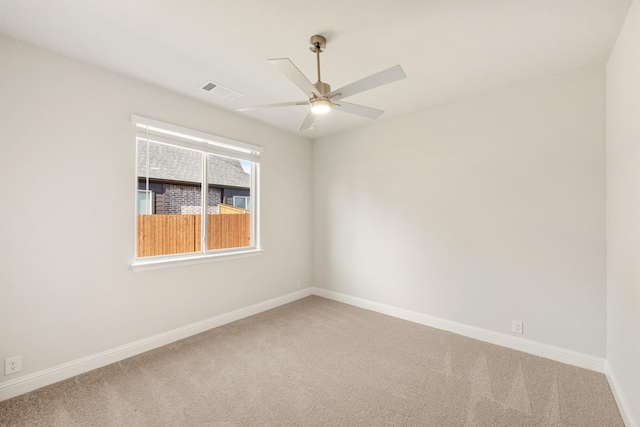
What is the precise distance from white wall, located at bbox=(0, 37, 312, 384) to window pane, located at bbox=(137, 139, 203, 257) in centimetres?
18

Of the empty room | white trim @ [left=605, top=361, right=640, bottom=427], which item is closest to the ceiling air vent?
the empty room

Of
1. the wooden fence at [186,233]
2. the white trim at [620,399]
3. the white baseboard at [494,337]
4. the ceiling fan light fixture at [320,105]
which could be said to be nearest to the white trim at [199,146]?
the wooden fence at [186,233]

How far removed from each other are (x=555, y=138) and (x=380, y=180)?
1.88 meters

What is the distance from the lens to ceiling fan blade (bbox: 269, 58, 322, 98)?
159 centimetres

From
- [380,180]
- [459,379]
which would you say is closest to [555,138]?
[380,180]

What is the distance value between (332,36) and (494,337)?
3271 mm

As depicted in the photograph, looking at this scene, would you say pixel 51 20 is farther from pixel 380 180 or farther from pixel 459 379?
pixel 459 379

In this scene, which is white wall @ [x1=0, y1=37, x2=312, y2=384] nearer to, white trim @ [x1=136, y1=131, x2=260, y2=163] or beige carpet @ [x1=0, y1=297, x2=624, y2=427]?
white trim @ [x1=136, y1=131, x2=260, y2=163]

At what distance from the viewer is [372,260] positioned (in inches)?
155

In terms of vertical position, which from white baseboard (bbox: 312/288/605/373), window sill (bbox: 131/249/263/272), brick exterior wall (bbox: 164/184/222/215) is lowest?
white baseboard (bbox: 312/288/605/373)

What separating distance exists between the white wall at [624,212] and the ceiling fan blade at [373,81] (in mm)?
1448

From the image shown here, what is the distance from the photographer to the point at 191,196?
3256 millimetres

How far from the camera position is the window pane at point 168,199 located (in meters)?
2.85

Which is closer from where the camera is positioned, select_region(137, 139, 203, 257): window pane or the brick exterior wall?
select_region(137, 139, 203, 257): window pane
